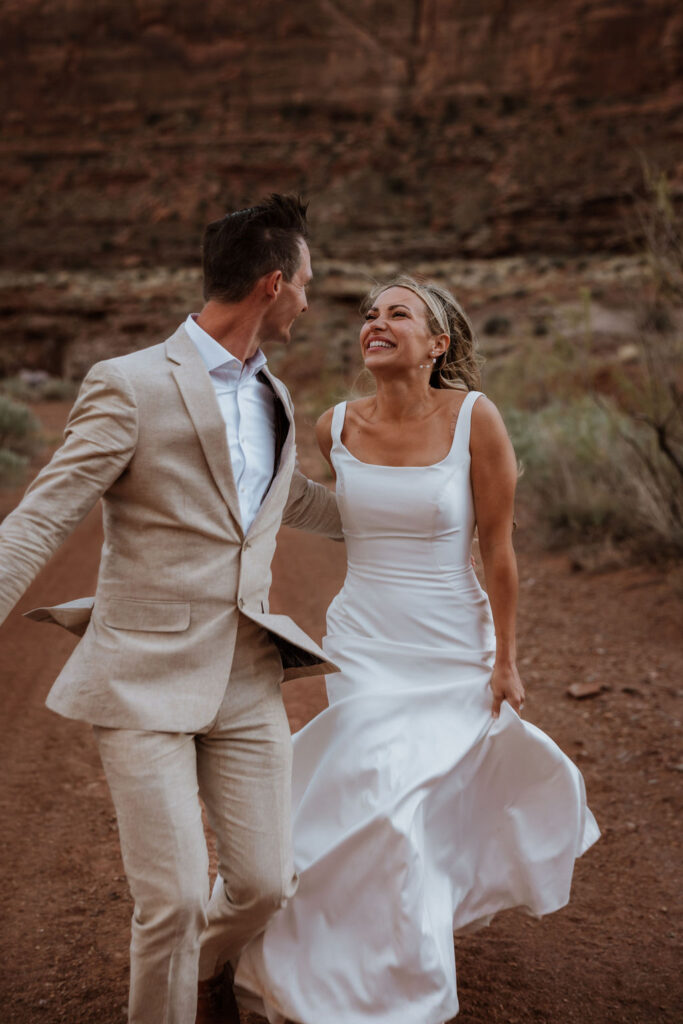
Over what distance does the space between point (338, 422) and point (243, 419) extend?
831mm

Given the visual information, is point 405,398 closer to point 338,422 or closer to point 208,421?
point 338,422

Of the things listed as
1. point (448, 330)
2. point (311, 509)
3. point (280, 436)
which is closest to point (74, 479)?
point (280, 436)

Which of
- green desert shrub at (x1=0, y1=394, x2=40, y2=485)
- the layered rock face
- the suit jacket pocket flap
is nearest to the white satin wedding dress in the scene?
the suit jacket pocket flap

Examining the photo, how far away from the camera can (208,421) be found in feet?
7.59

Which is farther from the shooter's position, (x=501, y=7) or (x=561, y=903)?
(x=501, y=7)

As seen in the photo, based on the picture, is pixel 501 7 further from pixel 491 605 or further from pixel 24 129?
pixel 491 605

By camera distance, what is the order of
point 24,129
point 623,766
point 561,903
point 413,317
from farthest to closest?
point 24,129, point 623,766, point 413,317, point 561,903

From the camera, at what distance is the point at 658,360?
295 inches

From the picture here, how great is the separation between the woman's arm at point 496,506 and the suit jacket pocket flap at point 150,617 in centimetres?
108

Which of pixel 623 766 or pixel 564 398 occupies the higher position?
pixel 564 398

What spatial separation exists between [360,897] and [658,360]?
600 centimetres

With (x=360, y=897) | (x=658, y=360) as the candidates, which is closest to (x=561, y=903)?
(x=360, y=897)

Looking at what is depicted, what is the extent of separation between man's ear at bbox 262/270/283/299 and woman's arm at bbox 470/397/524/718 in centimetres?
82

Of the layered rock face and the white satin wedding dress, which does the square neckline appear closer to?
the white satin wedding dress
